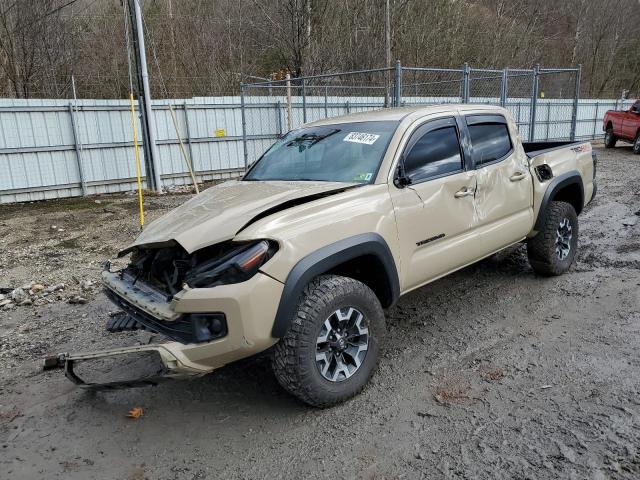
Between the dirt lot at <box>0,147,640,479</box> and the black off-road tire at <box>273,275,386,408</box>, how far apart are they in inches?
6.2

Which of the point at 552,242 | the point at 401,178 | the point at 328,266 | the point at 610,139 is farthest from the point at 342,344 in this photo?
the point at 610,139

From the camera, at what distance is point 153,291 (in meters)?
3.12

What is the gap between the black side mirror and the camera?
3495 mm

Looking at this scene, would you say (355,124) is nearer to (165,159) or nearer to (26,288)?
(26,288)

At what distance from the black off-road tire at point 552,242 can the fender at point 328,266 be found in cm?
231

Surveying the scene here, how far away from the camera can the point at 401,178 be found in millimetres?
3516

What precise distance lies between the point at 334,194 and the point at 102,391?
208 centimetres

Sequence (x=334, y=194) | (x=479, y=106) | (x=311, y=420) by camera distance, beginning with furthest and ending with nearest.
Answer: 1. (x=479, y=106)
2. (x=334, y=194)
3. (x=311, y=420)

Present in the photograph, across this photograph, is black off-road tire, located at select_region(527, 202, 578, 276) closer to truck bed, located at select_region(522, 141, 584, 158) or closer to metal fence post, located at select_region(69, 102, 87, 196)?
truck bed, located at select_region(522, 141, 584, 158)

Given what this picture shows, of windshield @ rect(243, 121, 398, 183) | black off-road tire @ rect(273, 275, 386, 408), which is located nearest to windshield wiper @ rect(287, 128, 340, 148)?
windshield @ rect(243, 121, 398, 183)

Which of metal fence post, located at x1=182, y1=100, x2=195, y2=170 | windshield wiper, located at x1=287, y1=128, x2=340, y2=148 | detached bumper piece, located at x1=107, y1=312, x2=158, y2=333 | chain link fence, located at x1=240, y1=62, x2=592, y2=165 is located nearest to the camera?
detached bumper piece, located at x1=107, y1=312, x2=158, y2=333

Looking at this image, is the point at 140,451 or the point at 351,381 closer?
the point at 140,451

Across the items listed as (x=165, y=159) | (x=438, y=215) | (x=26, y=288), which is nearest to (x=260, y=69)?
(x=165, y=159)

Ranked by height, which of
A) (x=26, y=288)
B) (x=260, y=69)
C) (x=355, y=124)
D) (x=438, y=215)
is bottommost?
(x=26, y=288)
